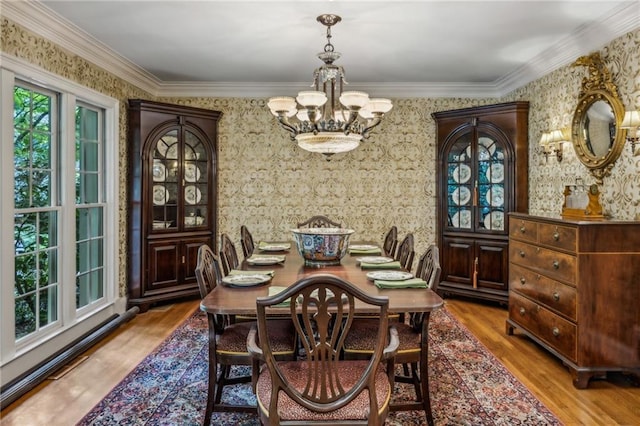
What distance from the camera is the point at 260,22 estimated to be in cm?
346

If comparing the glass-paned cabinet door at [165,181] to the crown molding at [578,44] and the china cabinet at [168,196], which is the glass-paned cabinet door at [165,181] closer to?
the china cabinet at [168,196]

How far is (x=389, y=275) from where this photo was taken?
2629 mm

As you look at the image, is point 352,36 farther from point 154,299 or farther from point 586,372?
point 154,299

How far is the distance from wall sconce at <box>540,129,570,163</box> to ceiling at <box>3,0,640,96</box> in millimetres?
710

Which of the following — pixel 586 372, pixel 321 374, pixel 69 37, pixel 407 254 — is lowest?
pixel 586 372

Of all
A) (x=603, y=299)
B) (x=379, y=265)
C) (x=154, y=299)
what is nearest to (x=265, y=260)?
(x=379, y=265)

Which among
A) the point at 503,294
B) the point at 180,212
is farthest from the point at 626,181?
the point at 180,212

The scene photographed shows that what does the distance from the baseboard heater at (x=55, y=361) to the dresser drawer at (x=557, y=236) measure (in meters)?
3.75

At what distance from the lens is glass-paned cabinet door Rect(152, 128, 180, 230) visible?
487 centimetres

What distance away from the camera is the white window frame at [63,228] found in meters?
2.83

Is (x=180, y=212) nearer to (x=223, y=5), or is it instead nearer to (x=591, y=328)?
(x=223, y=5)

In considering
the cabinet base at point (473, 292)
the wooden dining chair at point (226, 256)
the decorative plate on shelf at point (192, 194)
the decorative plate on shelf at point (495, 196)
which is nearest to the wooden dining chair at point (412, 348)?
the wooden dining chair at point (226, 256)

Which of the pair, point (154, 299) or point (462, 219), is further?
point (462, 219)

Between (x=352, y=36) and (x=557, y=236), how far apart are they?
2.37m
